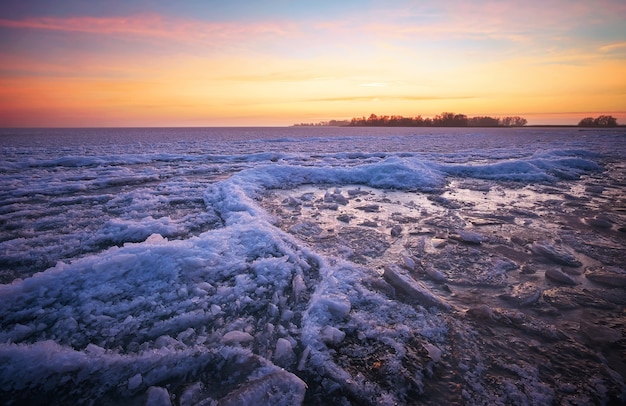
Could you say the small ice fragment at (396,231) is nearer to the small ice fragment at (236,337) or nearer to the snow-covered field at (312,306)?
the snow-covered field at (312,306)

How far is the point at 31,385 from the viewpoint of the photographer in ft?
5.12

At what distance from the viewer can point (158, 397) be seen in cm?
148

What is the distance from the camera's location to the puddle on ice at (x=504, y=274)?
1.64 metres

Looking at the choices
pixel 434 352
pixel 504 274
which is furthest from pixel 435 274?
pixel 434 352

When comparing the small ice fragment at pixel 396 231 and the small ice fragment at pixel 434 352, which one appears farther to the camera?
the small ice fragment at pixel 396 231

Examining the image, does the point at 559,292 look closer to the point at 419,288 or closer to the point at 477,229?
the point at 419,288

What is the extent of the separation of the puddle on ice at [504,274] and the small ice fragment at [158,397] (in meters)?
1.21

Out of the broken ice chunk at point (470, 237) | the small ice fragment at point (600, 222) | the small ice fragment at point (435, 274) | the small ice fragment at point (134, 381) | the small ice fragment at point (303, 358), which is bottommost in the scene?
the small ice fragment at point (303, 358)

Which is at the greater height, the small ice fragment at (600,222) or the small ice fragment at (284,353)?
the small ice fragment at (600,222)

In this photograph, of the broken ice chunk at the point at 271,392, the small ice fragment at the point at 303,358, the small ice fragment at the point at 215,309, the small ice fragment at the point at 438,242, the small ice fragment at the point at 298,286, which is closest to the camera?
the broken ice chunk at the point at 271,392

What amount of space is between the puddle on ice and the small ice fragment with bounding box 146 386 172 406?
3.97 ft

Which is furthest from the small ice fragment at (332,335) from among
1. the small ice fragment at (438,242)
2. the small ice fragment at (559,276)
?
the small ice fragment at (559,276)

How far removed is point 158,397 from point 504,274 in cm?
310

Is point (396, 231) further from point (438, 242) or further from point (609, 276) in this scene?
point (609, 276)
